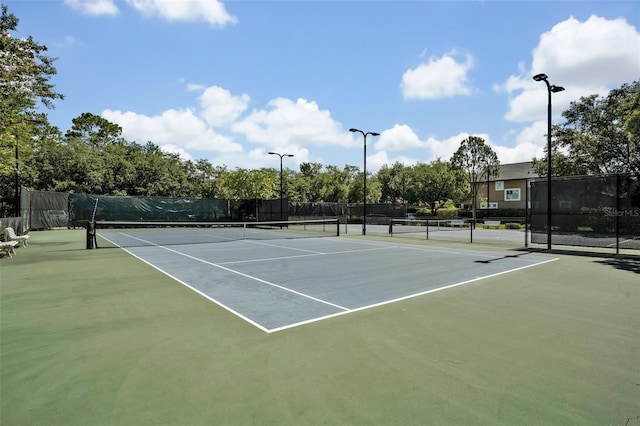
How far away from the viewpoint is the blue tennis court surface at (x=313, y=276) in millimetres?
5961

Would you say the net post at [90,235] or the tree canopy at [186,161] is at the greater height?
the tree canopy at [186,161]

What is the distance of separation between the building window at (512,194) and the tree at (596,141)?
29.7 m

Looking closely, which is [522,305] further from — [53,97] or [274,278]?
[53,97]

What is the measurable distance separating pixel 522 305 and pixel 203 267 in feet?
26.6

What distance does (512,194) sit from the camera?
189 ft

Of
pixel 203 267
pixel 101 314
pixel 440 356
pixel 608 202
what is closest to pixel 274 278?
pixel 203 267

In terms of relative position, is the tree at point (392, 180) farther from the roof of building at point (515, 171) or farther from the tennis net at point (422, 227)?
the tennis net at point (422, 227)

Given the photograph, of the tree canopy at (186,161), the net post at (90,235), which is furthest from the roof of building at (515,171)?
the net post at (90,235)

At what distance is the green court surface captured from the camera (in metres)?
2.87

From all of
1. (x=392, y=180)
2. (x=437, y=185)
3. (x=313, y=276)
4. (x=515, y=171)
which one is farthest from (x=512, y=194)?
(x=313, y=276)

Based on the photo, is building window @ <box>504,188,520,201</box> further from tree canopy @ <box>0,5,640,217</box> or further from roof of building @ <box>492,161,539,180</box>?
tree canopy @ <box>0,5,640,217</box>

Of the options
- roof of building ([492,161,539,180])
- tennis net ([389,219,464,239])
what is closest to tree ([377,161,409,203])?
roof of building ([492,161,539,180])

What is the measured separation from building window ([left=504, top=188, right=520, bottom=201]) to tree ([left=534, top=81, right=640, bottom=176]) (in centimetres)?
2970

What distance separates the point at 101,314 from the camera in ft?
18.5
